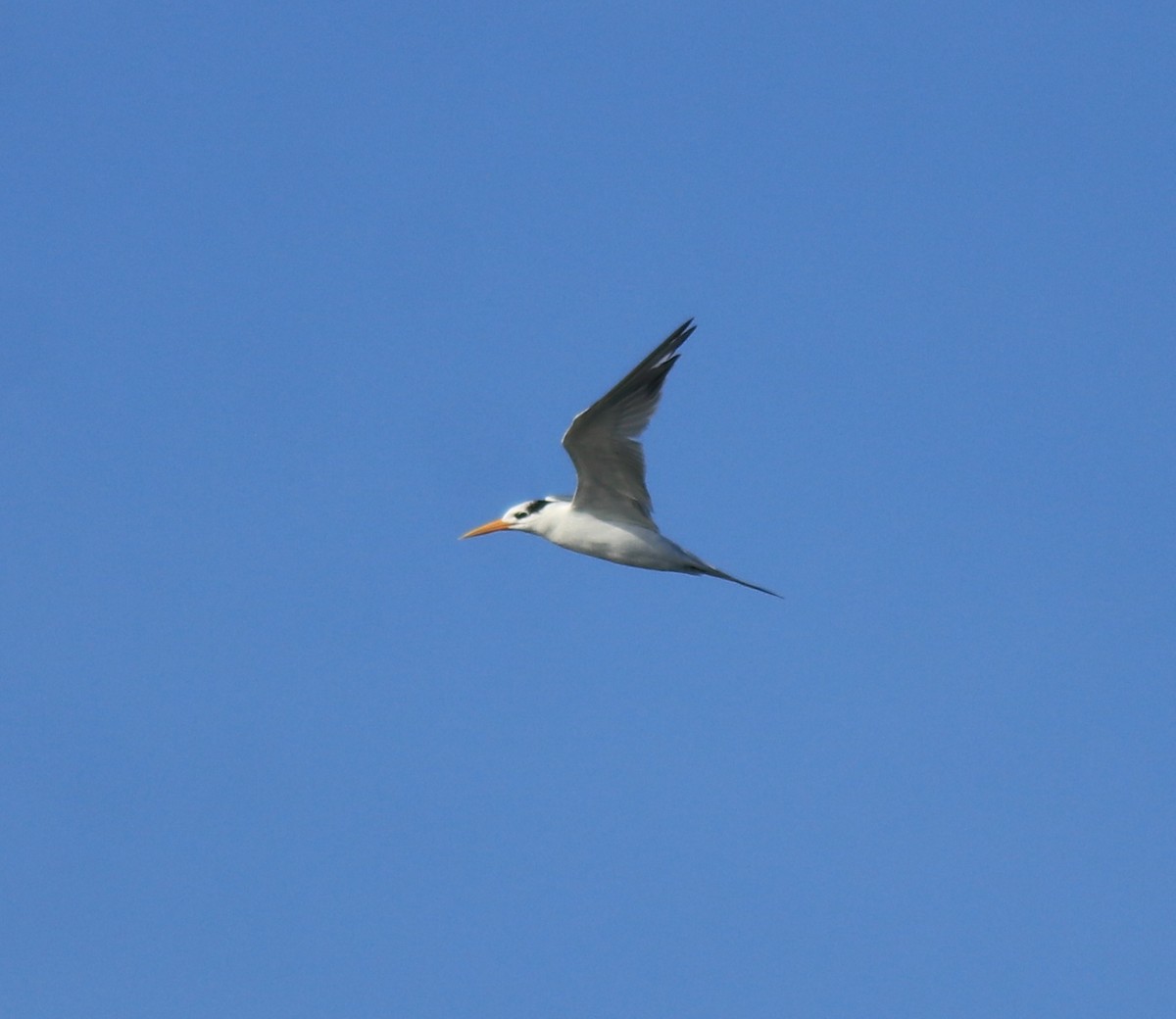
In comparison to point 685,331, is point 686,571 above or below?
below

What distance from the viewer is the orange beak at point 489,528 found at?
1902 cm

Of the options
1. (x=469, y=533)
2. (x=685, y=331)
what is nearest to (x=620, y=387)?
(x=685, y=331)

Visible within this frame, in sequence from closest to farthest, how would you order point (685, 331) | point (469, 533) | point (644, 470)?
point (685, 331)
point (644, 470)
point (469, 533)

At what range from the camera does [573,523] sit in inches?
696

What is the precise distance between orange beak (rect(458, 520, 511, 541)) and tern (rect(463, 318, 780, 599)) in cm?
60

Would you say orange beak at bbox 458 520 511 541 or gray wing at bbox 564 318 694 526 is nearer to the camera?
gray wing at bbox 564 318 694 526

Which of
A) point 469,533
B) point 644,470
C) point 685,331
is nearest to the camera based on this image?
point 685,331

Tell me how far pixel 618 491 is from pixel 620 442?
0.78 metres

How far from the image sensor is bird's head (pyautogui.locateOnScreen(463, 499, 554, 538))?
18.4 metres

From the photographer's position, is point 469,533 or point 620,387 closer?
point 620,387

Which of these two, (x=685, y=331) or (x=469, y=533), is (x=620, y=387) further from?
(x=469, y=533)

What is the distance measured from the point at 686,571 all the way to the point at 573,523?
1299 mm

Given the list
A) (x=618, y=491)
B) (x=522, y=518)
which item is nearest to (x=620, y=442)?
(x=618, y=491)

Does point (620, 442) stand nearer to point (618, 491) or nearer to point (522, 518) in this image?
point (618, 491)
